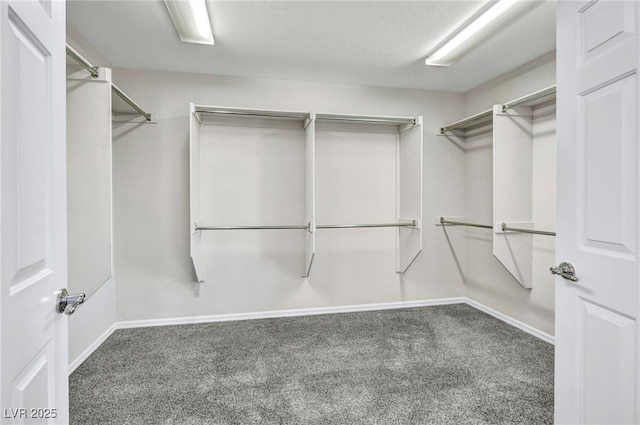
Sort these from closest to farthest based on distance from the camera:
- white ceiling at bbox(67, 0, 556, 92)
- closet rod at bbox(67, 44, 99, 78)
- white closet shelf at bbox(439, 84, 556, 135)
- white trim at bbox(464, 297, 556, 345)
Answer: closet rod at bbox(67, 44, 99, 78), white ceiling at bbox(67, 0, 556, 92), white closet shelf at bbox(439, 84, 556, 135), white trim at bbox(464, 297, 556, 345)

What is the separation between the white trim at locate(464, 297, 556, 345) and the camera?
106 inches

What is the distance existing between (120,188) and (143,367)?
1.57 meters

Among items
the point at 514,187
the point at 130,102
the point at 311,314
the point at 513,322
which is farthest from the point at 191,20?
the point at 513,322

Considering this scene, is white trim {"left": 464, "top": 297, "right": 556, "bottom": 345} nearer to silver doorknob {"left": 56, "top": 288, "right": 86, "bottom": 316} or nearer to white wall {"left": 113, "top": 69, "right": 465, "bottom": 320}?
white wall {"left": 113, "top": 69, "right": 465, "bottom": 320}

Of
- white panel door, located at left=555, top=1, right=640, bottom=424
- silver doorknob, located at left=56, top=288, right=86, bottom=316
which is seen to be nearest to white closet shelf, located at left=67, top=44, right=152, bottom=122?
silver doorknob, located at left=56, top=288, right=86, bottom=316

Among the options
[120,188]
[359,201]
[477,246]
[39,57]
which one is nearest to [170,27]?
[120,188]

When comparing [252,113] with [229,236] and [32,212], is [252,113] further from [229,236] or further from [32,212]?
[32,212]

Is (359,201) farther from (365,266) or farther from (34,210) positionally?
(34,210)

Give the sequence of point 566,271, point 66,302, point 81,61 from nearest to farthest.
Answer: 1. point 66,302
2. point 566,271
3. point 81,61

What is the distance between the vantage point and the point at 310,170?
2.91 m

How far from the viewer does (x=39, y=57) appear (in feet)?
2.78

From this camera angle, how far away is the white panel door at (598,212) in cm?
106

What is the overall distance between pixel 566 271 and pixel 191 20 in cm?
247

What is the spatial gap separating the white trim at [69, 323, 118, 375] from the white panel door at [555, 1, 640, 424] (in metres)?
2.83
